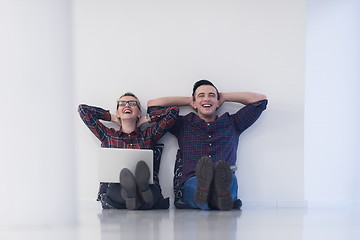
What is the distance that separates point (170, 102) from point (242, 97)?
61cm

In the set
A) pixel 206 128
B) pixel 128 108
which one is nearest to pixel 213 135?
pixel 206 128

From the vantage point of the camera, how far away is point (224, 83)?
4.17m

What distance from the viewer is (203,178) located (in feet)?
11.1

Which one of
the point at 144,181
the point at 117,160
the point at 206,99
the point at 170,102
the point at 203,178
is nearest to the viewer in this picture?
the point at 203,178

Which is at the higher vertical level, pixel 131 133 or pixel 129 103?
pixel 129 103

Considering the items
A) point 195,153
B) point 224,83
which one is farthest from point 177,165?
point 224,83

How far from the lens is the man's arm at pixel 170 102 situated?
4.07 meters
